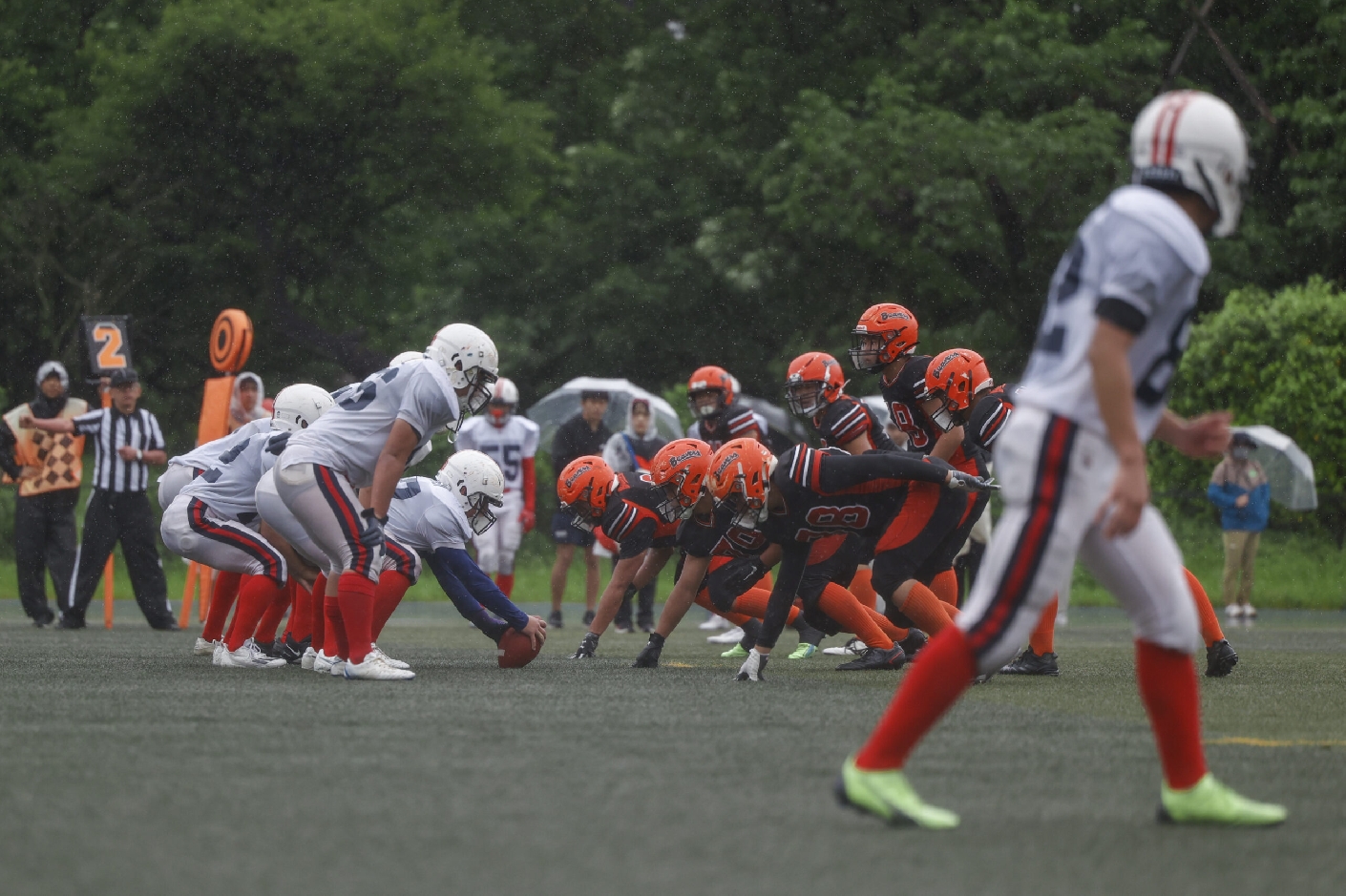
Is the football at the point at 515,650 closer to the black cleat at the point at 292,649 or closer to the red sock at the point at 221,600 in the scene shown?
the black cleat at the point at 292,649

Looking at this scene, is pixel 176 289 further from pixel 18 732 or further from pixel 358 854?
pixel 358 854

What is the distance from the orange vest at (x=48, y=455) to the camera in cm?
1562

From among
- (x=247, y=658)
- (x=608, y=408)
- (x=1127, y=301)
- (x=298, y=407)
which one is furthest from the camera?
(x=608, y=408)

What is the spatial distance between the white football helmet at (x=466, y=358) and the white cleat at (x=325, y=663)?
1420 mm

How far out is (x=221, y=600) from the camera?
34.7 feet

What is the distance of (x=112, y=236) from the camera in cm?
3048

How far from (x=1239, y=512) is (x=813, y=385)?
961 centimetres

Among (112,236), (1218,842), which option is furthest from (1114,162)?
(1218,842)

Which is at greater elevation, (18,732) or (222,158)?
(222,158)

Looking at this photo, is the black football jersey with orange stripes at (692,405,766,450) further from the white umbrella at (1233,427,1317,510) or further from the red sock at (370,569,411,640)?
the white umbrella at (1233,427,1317,510)

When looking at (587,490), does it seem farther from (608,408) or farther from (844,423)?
(608,408)

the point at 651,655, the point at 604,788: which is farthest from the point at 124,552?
the point at 604,788

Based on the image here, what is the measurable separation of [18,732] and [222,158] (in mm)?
25691

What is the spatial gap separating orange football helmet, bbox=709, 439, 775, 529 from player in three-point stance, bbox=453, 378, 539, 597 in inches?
289
